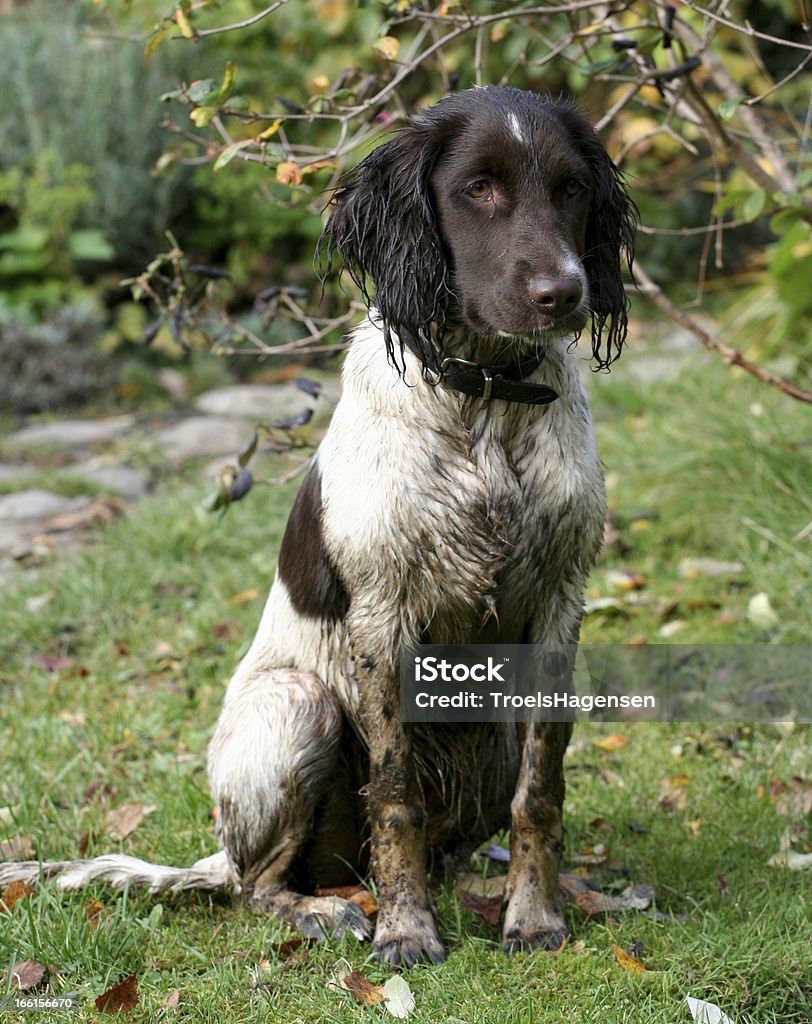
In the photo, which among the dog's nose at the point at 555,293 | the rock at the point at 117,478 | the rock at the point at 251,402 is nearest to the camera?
the dog's nose at the point at 555,293

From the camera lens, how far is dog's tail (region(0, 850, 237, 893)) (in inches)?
115

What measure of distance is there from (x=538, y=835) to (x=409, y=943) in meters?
0.38

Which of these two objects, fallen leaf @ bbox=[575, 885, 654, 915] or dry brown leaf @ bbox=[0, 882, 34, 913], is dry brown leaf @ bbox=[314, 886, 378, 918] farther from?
dry brown leaf @ bbox=[0, 882, 34, 913]

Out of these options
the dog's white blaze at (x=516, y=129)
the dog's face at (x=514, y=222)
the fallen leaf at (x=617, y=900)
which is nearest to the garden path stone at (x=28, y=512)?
the fallen leaf at (x=617, y=900)

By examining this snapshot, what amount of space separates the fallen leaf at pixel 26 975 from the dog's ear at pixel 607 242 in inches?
70.2

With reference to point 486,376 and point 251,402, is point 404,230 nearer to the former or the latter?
point 486,376

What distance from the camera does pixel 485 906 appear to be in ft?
9.78

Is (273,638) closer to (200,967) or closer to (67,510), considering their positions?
(200,967)

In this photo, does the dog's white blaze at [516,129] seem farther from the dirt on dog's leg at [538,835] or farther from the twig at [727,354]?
the twig at [727,354]

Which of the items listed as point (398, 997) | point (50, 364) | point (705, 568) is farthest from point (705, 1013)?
point (50, 364)

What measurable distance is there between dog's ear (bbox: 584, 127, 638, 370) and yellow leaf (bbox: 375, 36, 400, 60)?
3.14ft

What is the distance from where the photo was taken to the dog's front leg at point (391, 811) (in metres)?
2.74

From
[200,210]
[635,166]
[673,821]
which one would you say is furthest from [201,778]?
[635,166]

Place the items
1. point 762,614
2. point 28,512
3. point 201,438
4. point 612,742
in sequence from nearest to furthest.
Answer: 1. point 612,742
2. point 762,614
3. point 28,512
4. point 201,438
